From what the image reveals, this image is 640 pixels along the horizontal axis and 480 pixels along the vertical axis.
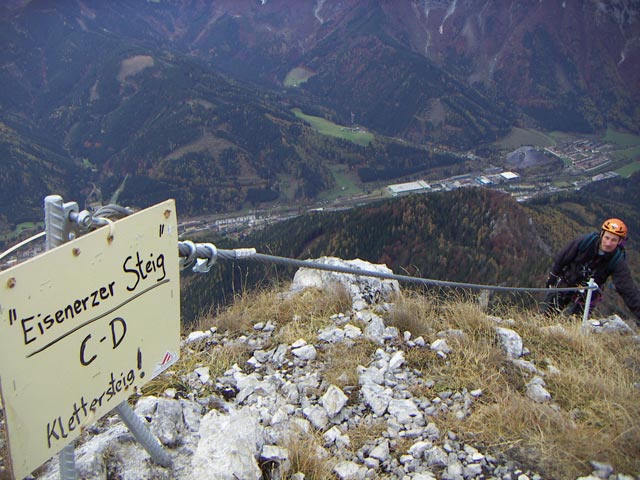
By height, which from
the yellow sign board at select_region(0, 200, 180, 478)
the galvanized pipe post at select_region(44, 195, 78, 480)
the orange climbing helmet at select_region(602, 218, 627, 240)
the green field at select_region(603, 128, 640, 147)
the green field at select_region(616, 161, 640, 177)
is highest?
the galvanized pipe post at select_region(44, 195, 78, 480)

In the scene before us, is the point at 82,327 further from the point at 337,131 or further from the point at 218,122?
the point at 337,131

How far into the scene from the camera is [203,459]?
2.84 m

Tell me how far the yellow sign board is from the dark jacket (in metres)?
5.42

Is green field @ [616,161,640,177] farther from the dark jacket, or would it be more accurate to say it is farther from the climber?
the dark jacket

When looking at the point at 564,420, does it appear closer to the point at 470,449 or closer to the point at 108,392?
the point at 470,449

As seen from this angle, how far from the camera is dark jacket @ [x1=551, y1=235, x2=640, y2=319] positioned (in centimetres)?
567

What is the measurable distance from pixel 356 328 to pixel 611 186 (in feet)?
422

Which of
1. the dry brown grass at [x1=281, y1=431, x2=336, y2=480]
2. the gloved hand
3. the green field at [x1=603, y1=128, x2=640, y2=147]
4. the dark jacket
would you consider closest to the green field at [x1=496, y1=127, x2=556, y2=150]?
the green field at [x1=603, y1=128, x2=640, y2=147]

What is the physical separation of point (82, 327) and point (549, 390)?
143 inches

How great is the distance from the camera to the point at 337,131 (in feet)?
502

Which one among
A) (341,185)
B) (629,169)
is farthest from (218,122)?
(629,169)

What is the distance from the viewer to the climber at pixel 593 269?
5715 millimetres

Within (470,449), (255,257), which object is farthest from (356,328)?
(255,257)

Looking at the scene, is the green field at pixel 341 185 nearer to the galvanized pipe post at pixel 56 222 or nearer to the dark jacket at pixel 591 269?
the dark jacket at pixel 591 269
